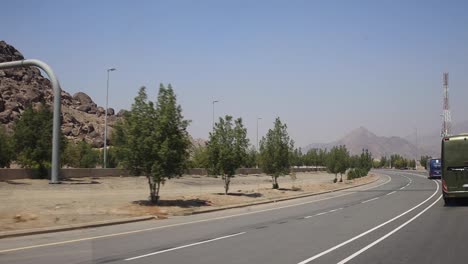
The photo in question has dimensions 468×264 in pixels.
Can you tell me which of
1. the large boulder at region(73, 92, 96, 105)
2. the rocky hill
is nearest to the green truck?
the rocky hill

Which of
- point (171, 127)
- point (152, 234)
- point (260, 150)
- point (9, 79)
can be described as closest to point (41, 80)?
point (9, 79)

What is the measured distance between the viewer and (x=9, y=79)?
134875 mm

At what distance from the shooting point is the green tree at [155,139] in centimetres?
2730

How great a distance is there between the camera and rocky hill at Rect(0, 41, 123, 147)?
119 metres

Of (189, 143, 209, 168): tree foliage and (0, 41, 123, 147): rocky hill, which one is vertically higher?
(0, 41, 123, 147): rocky hill

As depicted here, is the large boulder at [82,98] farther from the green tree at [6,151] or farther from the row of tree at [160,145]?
the green tree at [6,151]

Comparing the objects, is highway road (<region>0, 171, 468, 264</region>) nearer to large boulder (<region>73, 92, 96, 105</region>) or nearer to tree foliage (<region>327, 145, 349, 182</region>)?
tree foliage (<region>327, 145, 349, 182</region>)

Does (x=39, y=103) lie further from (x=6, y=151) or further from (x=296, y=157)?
(x=6, y=151)

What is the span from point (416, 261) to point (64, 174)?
4151 centimetres

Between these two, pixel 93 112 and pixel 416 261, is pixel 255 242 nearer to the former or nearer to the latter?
pixel 416 261

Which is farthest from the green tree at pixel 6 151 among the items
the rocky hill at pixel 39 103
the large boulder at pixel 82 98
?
the large boulder at pixel 82 98

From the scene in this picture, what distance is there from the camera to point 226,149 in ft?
120

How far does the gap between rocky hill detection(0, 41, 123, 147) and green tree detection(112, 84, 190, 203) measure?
86.0m

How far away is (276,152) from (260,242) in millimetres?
29593
